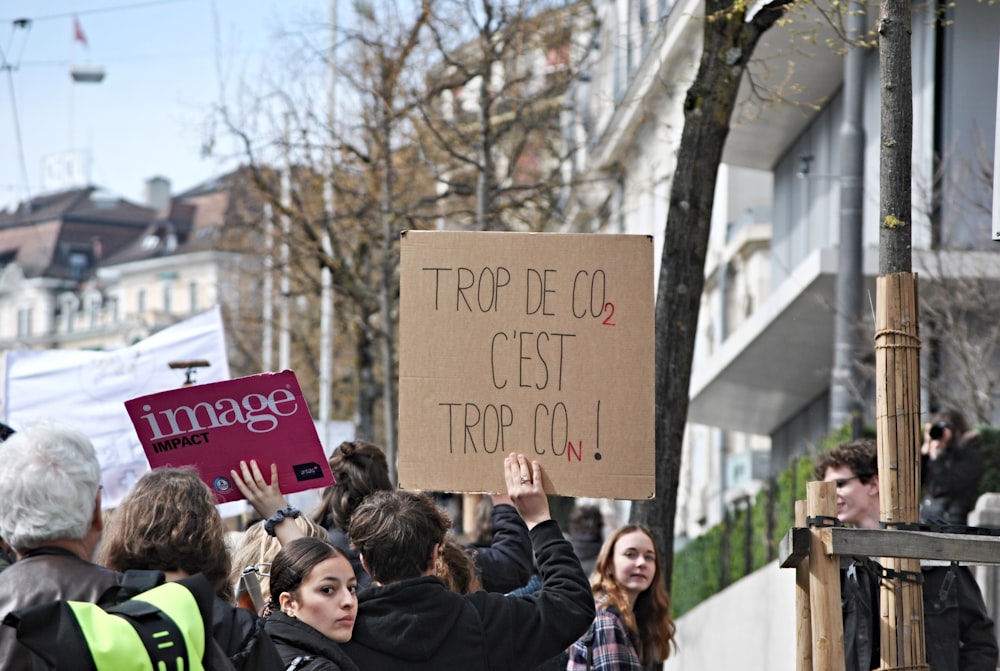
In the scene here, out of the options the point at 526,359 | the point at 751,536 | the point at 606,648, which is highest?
the point at 526,359

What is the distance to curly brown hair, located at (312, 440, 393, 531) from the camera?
6984mm

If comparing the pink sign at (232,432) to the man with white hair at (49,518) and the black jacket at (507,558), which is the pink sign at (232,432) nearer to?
the black jacket at (507,558)

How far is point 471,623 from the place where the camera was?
5.27 meters

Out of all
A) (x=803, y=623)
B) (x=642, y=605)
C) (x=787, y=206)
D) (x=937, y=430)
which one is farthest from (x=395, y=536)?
(x=787, y=206)

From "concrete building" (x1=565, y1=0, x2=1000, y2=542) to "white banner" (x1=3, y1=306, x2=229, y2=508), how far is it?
3.40 m

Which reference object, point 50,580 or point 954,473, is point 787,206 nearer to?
point 954,473

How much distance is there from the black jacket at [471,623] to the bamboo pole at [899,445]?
0.97m

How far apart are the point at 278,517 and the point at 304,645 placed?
732 mm

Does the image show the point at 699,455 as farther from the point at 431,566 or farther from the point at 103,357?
the point at 431,566

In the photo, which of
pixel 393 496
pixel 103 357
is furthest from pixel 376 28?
pixel 393 496

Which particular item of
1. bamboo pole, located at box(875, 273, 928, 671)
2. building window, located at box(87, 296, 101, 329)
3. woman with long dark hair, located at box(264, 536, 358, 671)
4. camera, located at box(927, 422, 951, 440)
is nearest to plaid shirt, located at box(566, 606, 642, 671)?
bamboo pole, located at box(875, 273, 928, 671)

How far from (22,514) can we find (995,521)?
24.1 feet

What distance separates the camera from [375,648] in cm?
523

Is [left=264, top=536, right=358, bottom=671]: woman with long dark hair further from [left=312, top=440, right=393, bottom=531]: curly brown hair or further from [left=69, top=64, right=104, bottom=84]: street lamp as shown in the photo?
[left=69, top=64, right=104, bottom=84]: street lamp
